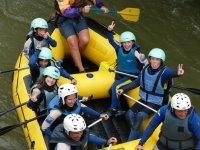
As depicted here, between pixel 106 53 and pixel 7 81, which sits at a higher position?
pixel 106 53

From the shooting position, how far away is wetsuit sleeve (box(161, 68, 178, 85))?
5472mm

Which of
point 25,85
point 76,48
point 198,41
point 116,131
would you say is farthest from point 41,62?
point 198,41

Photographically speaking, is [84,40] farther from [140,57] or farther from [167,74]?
[167,74]

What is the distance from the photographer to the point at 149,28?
9.62 metres

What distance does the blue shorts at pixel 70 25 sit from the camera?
7.00 metres

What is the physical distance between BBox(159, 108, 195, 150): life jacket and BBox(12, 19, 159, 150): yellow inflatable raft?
0.28 meters

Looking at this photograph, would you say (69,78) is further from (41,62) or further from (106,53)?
(106,53)

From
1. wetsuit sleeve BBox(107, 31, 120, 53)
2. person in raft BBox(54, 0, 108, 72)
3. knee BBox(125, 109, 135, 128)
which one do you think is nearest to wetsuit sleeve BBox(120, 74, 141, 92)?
knee BBox(125, 109, 135, 128)

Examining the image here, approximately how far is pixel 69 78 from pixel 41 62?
0.49 m

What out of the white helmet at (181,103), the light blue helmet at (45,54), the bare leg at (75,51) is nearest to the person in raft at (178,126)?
the white helmet at (181,103)

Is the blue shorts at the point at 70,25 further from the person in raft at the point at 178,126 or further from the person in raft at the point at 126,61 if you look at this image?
the person in raft at the point at 178,126

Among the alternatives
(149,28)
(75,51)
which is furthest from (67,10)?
(149,28)

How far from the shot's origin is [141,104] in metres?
5.72

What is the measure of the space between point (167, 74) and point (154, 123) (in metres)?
0.82
